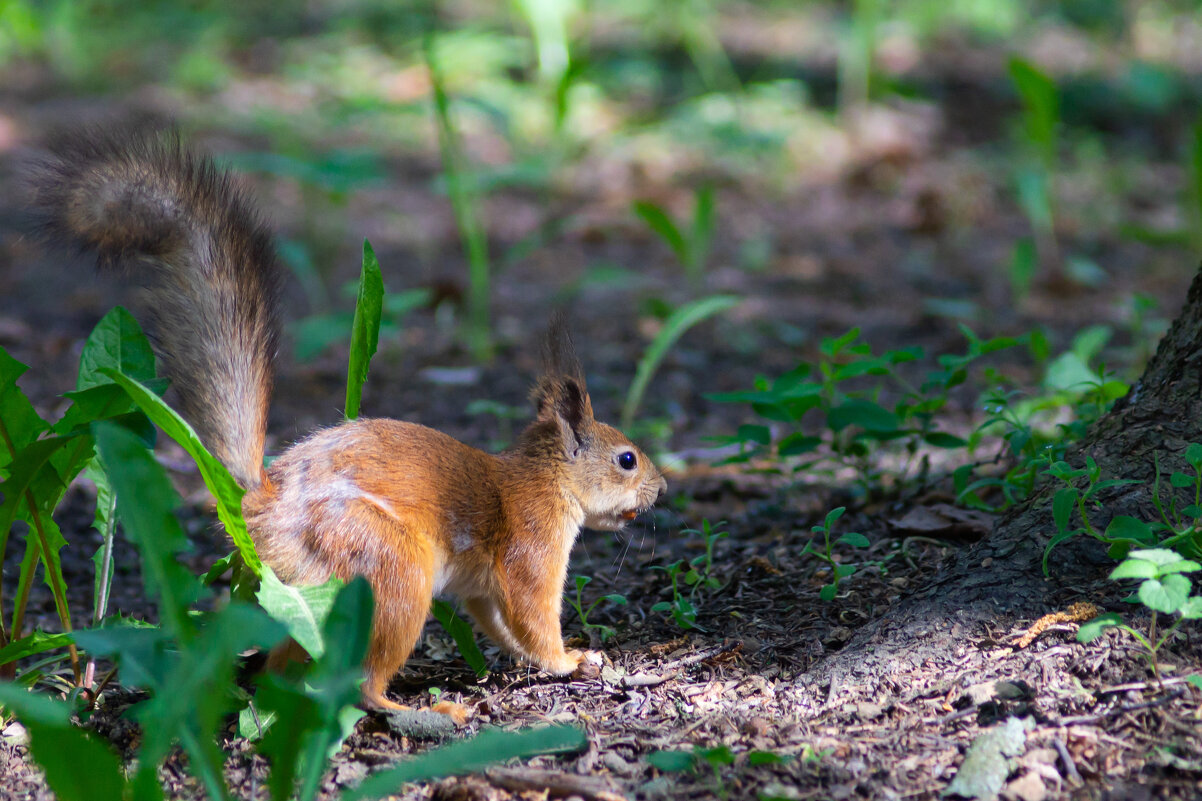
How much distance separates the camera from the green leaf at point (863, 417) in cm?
302

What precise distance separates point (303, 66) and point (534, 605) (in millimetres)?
8473

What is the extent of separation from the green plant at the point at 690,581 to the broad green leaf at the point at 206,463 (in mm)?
1045

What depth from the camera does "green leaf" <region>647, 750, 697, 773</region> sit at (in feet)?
6.23

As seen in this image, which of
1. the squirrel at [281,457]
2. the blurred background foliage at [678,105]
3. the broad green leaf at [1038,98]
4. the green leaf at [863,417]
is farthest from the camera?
the blurred background foliage at [678,105]

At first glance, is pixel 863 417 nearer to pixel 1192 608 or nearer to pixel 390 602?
pixel 1192 608

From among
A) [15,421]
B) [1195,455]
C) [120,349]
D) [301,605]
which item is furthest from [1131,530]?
[15,421]

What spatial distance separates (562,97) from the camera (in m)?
5.29

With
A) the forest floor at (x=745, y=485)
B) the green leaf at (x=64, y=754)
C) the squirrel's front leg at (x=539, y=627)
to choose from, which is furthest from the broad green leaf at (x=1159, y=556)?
the green leaf at (x=64, y=754)

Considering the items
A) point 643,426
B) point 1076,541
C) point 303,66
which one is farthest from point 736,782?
point 303,66

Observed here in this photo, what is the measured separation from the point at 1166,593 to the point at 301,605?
62.6 inches

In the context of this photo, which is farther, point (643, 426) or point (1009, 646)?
point (643, 426)

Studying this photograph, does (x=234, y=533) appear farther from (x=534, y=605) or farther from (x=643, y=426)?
(x=643, y=426)

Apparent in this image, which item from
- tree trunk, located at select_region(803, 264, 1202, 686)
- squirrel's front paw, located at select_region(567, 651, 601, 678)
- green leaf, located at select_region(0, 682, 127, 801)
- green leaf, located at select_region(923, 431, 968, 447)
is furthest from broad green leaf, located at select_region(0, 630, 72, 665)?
green leaf, located at select_region(923, 431, 968, 447)

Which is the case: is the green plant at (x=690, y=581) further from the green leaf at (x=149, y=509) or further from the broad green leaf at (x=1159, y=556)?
the green leaf at (x=149, y=509)
